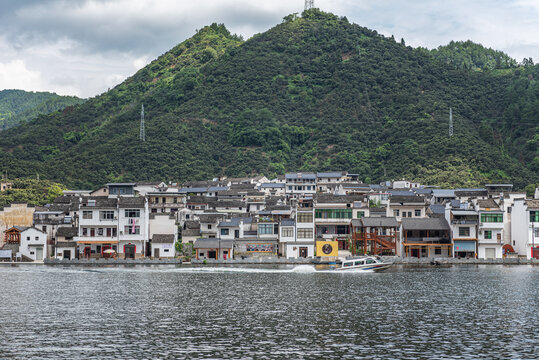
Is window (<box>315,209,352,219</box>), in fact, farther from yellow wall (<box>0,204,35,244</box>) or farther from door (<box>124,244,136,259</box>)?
yellow wall (<box>0,204,35,244</box>)

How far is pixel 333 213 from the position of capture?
95375 millimetres

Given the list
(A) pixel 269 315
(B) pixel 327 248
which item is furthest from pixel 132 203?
(A) pixel 269 315

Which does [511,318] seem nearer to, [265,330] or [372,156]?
[265,330]

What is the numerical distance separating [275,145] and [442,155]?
50554 millimetres

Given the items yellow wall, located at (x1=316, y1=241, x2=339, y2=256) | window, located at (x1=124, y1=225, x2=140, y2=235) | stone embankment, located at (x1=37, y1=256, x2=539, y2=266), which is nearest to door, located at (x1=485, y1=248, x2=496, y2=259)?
stone embankment, located at (x1=37, y1=256, x2=539, y2=266)

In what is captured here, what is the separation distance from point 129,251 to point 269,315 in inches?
1919

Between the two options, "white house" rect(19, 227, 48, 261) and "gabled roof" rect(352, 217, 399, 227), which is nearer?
"white house" rect(19, 227, 48, 261)

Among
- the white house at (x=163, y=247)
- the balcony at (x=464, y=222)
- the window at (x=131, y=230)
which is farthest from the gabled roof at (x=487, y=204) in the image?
the window at (x=131, y=230)

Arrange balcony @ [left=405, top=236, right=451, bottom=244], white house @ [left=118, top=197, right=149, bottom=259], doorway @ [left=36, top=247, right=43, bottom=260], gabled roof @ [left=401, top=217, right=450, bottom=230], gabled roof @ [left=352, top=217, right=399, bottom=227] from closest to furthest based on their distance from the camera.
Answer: doorway @ [left=36, top=247, right=43, bottom=260]
gabled roof @ [left=401, top=217, right=450, bottom=230]
balcony @ [left=405, top=236, right=451, bottom=244]
gabled roof @ [left=352, top=217, right=399, bottom=227]
white house @ [left=118, top=197, right=149, bottom=259]

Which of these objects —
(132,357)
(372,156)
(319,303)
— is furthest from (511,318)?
(372,156)

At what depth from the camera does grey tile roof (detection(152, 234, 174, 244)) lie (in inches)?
3548

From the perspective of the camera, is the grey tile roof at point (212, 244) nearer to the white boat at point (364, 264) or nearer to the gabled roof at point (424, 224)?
the white boat at point (364, 264)

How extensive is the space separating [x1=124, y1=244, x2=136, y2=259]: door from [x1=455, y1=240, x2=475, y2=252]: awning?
1632 inches

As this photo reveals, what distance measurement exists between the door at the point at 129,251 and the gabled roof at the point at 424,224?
34.8 m
